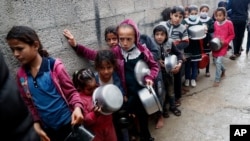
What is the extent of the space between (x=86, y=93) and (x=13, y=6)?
3.21ft

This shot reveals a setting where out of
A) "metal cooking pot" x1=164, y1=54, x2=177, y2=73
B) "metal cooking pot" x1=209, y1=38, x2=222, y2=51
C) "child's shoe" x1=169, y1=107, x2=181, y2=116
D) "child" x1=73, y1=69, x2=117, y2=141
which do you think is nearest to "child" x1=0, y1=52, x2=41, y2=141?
"child" x1=73, y1=69, x2=117, y2=141

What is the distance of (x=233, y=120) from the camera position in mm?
3375

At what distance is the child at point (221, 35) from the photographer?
4.52 meters

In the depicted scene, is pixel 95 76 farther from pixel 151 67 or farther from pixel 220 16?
pixel 220 16

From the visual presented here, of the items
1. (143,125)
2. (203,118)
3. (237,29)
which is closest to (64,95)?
(143,125)

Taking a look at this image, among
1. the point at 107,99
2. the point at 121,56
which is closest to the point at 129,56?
the point at 121,56

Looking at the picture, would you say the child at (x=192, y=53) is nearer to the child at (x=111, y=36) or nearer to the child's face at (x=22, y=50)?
the child at (x=111, y=36)

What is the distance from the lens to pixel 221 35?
15.4 feet

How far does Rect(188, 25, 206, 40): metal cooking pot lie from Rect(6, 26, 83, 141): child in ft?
8.72

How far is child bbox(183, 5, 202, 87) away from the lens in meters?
4.23

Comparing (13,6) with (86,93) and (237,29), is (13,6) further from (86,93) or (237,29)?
(237,29)

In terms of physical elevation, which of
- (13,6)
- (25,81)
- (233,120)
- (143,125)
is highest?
(13,6)

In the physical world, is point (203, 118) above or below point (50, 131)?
below

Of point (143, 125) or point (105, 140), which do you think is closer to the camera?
point (105, 140)
